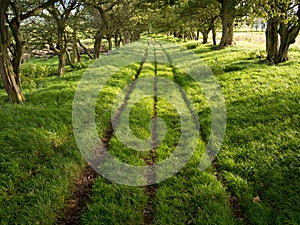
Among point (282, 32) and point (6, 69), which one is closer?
point (6, 69)

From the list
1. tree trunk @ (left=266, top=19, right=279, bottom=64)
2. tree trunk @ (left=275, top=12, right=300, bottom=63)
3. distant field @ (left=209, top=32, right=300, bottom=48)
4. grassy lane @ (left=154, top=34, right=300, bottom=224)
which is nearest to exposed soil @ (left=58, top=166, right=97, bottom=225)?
grassy lane @ (left=154, top=34, right=300, bottom=224)

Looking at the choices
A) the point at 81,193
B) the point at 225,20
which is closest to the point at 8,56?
the point at 81,193

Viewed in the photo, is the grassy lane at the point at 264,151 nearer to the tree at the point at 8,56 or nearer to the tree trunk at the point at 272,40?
the tree trunk at the point at 272,40

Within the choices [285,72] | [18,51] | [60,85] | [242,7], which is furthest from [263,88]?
[18,51]

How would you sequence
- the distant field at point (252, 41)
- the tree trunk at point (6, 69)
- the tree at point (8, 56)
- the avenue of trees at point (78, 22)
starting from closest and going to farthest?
1. the tree trunk at point (6, 69)
2. the tree at point (8, 56)
3. the avenue of trees at point (78, 22)
4. the distant field at point (252, 41)

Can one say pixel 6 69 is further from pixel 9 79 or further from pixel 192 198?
pixel 192 198

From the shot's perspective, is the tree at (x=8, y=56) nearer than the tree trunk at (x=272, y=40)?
Yes

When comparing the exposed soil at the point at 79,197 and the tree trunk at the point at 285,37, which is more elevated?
the tree trunk at the point at 285,37

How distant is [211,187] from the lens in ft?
15.9

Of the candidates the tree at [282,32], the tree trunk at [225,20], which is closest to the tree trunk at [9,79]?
the tree at [282,32]

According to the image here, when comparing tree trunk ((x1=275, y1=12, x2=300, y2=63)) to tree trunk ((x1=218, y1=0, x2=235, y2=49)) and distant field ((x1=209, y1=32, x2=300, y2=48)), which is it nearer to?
tree trunk ((x1=218, y1=0, x2=235, y2=49))

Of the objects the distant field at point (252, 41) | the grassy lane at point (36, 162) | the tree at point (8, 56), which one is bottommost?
the grassy lane at point (36, 162)

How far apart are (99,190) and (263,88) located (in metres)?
8.35

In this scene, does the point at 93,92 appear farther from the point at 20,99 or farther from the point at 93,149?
the point at 93,149
